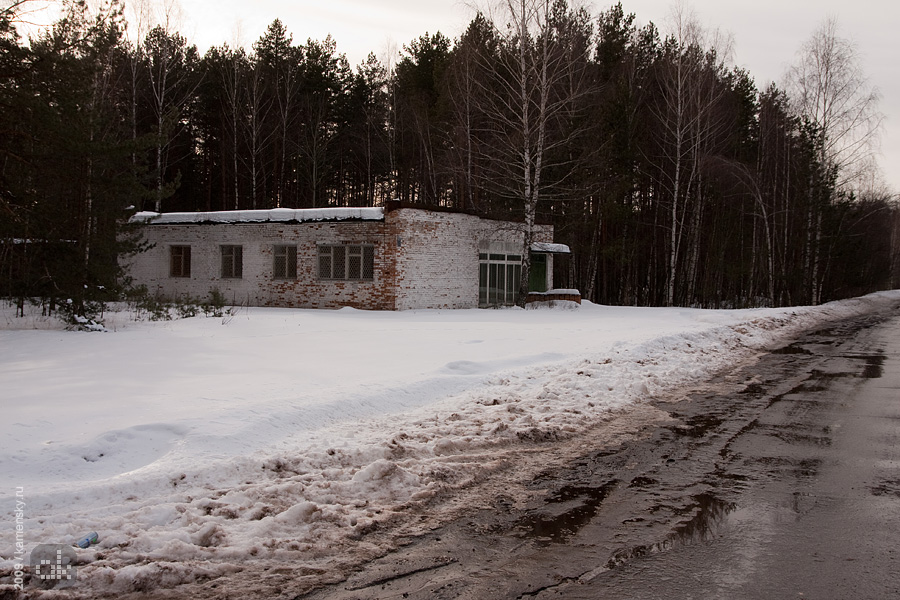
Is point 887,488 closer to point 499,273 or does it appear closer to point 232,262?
point 499,273

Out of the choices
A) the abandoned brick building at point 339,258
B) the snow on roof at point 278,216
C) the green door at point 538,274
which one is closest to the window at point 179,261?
the abandoned brick building at point 339,258

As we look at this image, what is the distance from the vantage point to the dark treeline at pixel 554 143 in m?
30.8

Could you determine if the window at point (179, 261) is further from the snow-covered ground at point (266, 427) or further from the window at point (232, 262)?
the snow-covered ground at point (266, 427)

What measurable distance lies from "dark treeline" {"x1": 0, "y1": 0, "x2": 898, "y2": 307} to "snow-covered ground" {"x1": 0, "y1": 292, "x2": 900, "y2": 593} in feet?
51.6

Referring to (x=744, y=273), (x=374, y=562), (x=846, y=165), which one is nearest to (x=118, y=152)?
(x=374, y=562)

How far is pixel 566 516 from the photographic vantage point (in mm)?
4660

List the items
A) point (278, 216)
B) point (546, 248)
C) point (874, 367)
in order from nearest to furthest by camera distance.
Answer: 1. point (874, 367)
2. point (278, 216)
3. point (546, 248)

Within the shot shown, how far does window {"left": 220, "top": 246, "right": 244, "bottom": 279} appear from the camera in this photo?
27.3 meters

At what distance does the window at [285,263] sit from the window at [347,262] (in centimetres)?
123

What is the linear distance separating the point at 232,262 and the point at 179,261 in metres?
2.83

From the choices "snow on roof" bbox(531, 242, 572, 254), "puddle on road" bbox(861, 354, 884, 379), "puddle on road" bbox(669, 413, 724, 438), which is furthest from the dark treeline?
"puddle on road" bbox(669, 413, 724, 438)

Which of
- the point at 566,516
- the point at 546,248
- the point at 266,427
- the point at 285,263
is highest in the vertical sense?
the point at 546,248

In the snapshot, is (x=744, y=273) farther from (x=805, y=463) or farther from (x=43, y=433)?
(x=43, y=433)

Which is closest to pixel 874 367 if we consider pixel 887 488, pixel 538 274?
pixel 887 488
